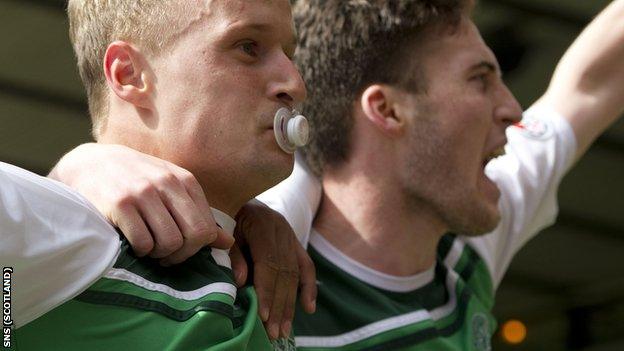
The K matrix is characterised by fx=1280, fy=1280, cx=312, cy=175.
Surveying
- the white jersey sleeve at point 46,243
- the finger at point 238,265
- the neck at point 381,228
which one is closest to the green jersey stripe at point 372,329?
the neck at point 381,228

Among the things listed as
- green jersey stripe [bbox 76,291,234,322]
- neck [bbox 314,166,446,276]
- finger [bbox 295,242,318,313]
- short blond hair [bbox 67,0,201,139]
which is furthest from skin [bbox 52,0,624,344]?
green jersey stripe [bbox 76,291,234,322]

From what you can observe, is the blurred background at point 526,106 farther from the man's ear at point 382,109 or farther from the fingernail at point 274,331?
the fingernail at point 274,331

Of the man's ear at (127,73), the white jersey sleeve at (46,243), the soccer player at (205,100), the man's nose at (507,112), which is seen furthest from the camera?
the man's nose at (507,112)

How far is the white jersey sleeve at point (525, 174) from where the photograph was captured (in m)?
2.67

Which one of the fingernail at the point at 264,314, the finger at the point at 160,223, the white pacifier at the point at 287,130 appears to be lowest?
the fingernail at the point at 264,314

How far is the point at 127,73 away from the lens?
1.83 meters

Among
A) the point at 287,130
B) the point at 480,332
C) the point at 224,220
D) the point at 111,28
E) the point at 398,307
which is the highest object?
the point at 111,28

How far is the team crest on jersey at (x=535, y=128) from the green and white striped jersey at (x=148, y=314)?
1.13 meters

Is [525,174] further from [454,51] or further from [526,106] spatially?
[526,106]

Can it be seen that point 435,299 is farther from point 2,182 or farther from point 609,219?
point 609,219

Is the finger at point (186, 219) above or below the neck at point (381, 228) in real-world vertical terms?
above

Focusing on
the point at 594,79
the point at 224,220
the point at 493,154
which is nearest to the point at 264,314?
the point at 224,220

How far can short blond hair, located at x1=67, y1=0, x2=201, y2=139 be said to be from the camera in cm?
183

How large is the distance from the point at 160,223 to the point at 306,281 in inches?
19.7
